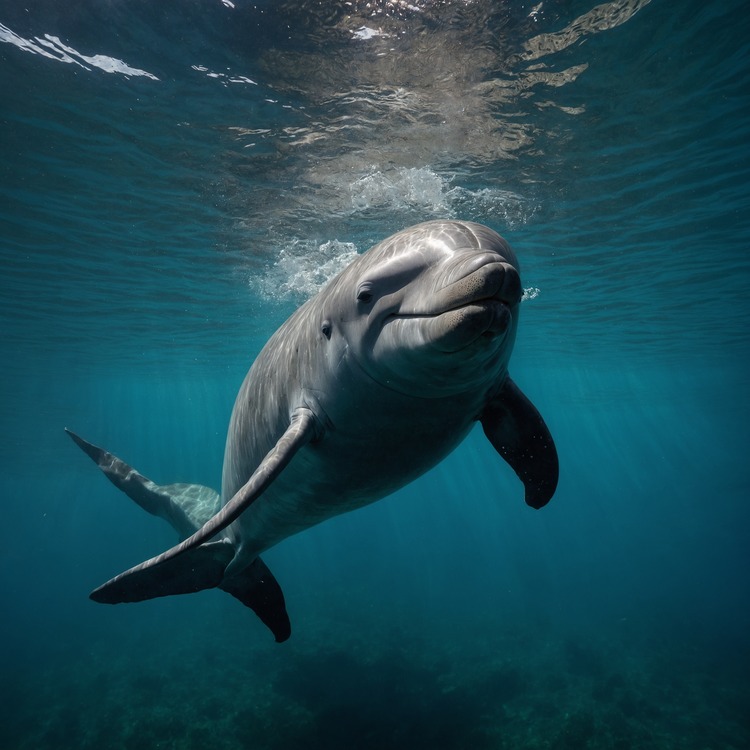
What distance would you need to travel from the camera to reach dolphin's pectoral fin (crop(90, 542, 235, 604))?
13.6 ft

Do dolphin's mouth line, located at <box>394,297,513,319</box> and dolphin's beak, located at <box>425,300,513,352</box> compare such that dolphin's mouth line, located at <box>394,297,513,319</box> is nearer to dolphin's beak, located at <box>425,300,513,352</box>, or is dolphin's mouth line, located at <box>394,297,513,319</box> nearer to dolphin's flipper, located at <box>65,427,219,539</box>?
dolphin's beak, located at <box>425,300,513,352</box>

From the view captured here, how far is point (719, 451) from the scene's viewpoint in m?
102

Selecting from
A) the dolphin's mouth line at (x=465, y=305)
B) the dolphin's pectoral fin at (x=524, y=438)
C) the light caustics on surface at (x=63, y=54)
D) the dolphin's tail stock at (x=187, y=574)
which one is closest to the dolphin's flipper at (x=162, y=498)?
the dolphin's tail stock at (x=187, y=574)

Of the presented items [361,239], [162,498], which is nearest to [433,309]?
[162,498]

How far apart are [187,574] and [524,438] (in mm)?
3891

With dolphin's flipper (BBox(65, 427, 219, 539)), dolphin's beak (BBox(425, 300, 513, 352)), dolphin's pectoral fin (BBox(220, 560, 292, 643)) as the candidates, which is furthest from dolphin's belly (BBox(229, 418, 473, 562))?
dolphin's flipper (BBox(65, 427, 219, 539))

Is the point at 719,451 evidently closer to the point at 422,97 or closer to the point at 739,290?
the point at 739,290

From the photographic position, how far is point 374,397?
10.0ft

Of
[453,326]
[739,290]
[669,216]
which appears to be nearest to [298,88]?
[453,326]

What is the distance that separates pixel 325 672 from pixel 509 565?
114ft

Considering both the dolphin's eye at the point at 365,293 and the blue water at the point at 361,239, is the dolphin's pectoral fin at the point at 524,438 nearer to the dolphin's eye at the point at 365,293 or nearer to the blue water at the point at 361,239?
the dolphin's eye at the point at 365,293

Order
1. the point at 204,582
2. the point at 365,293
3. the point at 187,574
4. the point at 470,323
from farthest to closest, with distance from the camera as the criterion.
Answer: the point at 204,582, the point at 187,574, the point at 365,293, the point at 470,323

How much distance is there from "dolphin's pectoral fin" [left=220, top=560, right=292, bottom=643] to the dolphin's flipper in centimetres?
365

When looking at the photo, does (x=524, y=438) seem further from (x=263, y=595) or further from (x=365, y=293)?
(x=263, y=595)
